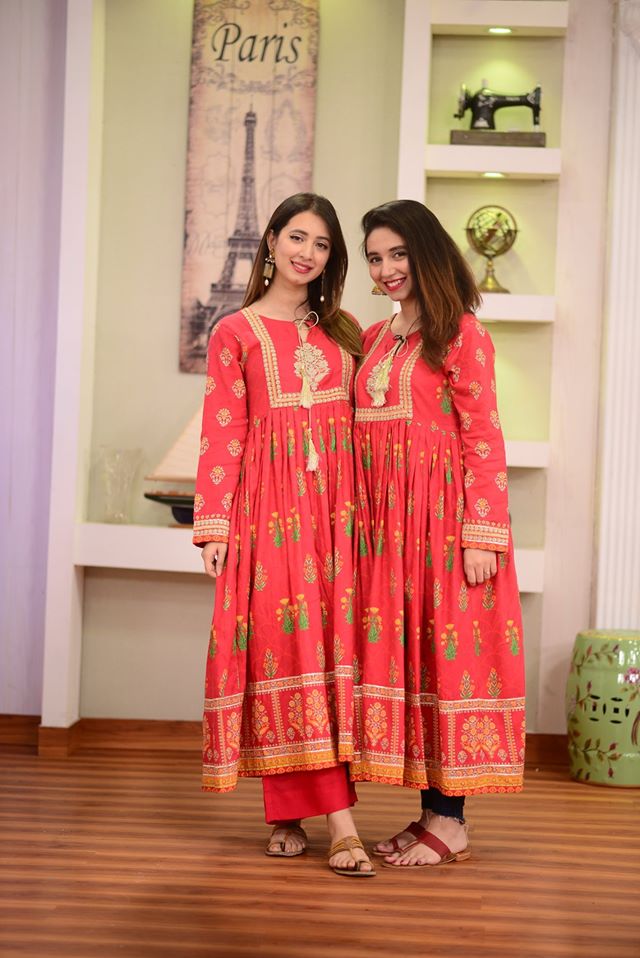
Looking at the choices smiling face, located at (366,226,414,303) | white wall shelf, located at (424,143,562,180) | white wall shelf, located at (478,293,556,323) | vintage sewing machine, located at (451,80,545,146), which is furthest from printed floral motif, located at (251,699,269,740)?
vintage sewing machine, located at (451,80,545,146)

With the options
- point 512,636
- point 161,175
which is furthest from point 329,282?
point 161,175

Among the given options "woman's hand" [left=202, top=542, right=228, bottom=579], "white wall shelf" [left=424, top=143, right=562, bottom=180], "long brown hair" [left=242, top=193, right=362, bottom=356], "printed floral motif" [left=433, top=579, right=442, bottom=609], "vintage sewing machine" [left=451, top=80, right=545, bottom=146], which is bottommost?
"printed floral motif" [left=433, top=579, right=442, bottom=609]

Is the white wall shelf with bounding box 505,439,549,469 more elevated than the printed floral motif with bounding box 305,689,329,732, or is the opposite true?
the white wall shelf with bounding box 505,439,549,469

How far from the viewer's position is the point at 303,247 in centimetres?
280

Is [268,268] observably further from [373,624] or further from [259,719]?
[259,719]

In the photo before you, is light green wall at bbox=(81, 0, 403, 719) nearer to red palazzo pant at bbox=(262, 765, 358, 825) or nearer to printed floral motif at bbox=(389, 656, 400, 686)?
red palazzo pant at bbox=(262, 765, 358, 825)

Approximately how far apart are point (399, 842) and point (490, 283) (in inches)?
79.8

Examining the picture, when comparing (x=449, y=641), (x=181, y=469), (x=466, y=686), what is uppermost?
(x=181, y=469)

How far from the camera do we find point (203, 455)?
2838mm

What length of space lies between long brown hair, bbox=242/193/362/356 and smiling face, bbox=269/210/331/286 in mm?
22

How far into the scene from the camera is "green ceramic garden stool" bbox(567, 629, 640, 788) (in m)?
3.75

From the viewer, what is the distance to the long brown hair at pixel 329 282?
2844 millimetres

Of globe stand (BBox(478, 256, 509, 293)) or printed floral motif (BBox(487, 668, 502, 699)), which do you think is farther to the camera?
globe stand (BBox(478, 256, 509, 293))

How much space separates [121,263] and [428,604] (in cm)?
211
